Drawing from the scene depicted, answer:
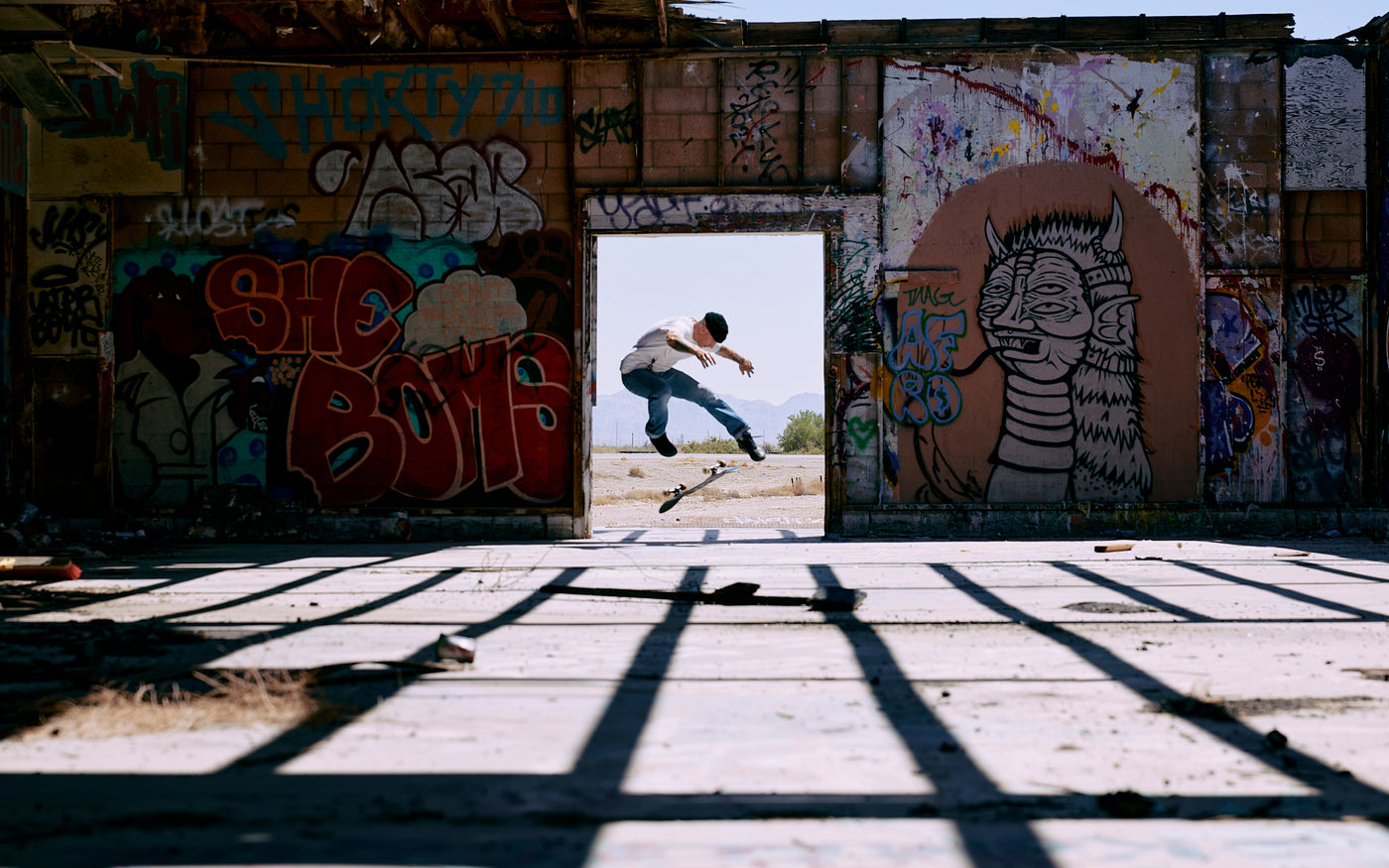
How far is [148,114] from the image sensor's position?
1026 centimetres

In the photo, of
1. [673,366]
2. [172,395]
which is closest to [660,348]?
[673,366]

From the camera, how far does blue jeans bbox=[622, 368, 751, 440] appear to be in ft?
38.2

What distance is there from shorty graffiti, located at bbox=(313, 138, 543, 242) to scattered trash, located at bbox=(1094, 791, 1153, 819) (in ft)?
28.9

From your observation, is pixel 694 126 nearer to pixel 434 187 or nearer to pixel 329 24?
pixel 434 187

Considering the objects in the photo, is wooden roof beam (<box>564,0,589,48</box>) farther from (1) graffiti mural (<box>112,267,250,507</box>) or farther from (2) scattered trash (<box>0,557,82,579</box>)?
(2) scattered trash (<box>0,557,82,579</box>)

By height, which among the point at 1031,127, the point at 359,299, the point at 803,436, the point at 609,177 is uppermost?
the point at 1031,127

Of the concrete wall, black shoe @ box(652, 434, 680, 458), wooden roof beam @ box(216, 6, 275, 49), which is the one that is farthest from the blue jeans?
wooden roof beam @ box(216, 6, 275, 49)

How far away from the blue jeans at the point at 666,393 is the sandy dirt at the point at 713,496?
130 cm

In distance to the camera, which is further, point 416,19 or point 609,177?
point 609,177

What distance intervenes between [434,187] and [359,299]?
4.64 feet

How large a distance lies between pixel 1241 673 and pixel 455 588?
176 inches

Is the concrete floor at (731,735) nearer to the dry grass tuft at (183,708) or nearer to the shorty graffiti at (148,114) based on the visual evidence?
the dry grass tuft at (183,708)

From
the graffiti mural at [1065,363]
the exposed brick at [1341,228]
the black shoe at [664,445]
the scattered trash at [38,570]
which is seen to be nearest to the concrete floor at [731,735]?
the scattered trash at [38,570]

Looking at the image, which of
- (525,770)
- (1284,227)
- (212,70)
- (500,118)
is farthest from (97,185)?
(1284,227)
